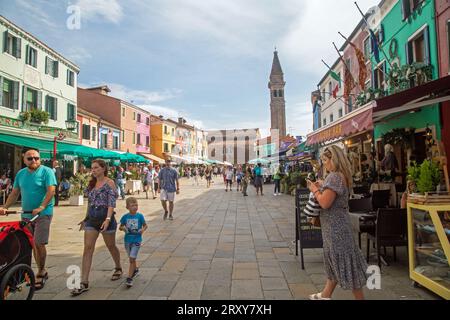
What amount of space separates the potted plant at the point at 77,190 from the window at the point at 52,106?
9.01 m

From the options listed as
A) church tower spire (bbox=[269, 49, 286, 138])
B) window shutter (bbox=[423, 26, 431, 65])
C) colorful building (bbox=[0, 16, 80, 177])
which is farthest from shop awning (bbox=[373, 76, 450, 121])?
church tower spire (bbox=[269, 49, 286, 138])

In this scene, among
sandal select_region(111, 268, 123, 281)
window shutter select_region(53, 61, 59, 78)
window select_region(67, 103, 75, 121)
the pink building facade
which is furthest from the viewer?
the pink building facade

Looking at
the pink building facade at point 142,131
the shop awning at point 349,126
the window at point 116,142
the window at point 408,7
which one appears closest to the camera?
the shop awning at point 349,126

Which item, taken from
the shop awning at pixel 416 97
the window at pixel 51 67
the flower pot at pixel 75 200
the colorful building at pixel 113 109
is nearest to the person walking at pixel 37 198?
the shop awning at pixel 416 97

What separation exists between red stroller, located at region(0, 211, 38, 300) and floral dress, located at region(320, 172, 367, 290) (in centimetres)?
317

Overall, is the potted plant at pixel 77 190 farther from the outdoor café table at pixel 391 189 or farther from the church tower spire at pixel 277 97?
the church tower spire at pixel 277 97

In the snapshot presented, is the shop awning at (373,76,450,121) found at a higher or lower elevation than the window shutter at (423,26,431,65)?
lower

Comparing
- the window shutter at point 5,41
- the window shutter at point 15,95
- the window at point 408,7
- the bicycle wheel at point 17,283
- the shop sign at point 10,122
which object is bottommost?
the bicycle wheel at point 17,283

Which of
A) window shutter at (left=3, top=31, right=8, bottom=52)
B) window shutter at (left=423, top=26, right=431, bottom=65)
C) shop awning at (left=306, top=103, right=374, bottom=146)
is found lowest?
shop awning at (left=306, top=103, right=374, bottom=146)

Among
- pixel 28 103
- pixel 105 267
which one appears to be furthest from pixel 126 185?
pixel 105 267

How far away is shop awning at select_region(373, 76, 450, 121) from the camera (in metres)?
4.59

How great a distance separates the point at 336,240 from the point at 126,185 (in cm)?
1558

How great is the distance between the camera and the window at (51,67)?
64.6ft

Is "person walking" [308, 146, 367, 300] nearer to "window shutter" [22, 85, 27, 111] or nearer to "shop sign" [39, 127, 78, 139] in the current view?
"shop sign" [39, 127, 78, 139]
